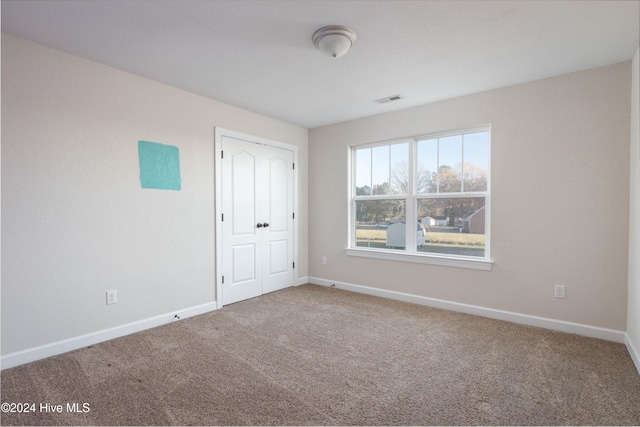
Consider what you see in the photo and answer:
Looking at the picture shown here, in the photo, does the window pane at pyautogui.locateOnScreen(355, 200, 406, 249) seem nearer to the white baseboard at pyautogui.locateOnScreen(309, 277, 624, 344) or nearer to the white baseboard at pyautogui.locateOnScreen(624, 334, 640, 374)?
the white baseboard at pyautogui.locateOnScreen(309, 277, 624, 344)

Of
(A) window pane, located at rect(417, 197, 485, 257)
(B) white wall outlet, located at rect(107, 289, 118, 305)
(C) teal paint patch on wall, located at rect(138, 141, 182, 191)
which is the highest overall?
(C) teal paint patch on wall, located at rect(138, 141, 182, 191)

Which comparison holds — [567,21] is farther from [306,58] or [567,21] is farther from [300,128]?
[300,128]

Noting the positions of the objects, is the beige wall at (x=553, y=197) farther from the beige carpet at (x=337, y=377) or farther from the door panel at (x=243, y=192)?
the door panel at (x=243, y=192)

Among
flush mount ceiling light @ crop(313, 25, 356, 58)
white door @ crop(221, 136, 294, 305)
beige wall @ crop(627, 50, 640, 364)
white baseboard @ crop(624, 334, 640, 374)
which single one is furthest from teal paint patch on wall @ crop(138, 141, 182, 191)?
white baseboard @ crop(624, 334, 640, 374)

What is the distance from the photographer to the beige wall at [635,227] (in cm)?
235

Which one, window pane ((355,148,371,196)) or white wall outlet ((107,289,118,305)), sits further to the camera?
window pane ((355,148,371,196))

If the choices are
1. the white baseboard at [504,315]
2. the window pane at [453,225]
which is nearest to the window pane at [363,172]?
the window pane at [453,225]

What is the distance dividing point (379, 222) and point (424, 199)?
726mm

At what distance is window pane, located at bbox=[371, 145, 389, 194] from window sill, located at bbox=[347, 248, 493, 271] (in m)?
0.87

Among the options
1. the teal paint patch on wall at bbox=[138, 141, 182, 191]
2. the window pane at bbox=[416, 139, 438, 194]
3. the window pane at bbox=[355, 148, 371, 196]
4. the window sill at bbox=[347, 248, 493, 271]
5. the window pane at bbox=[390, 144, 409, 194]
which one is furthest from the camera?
the window pane at bbox=[355, 148, 371, 196]

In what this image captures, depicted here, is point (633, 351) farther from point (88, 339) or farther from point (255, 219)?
point (88, 339)

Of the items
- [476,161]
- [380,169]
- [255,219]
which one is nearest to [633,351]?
[476,161]

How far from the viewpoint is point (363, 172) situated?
4.52 metres

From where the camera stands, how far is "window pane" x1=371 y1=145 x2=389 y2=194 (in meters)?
4.26
